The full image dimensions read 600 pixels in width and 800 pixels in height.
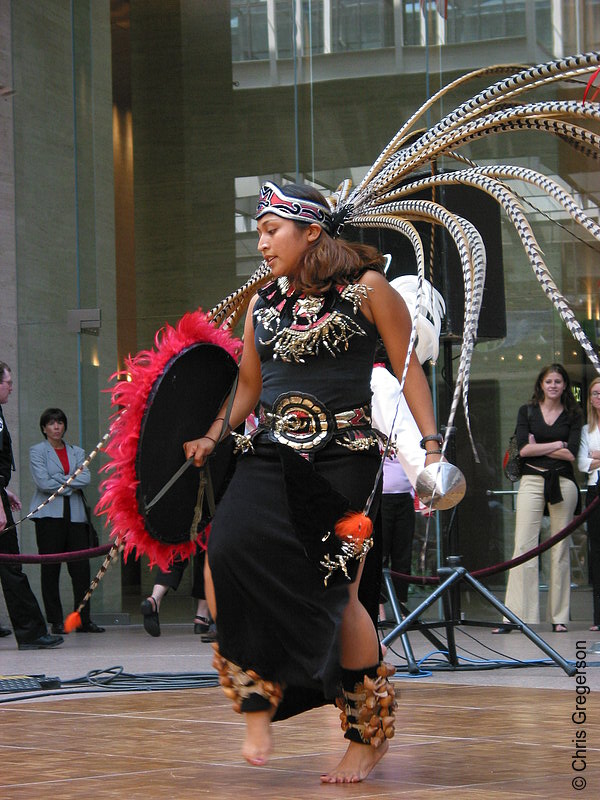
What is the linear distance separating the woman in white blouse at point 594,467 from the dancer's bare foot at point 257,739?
551cm

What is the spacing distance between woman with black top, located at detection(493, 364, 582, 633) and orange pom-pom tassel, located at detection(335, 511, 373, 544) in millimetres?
5525

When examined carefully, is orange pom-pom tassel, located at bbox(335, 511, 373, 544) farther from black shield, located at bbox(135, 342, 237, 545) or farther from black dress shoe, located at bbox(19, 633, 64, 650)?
black dress shoe, located at bbox(19, 633, 64, 650)

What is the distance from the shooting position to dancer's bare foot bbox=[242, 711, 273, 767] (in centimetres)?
336

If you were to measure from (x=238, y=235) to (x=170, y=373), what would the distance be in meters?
6.86

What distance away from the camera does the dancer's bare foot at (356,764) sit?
3.41 m

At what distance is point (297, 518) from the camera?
3.46 metres

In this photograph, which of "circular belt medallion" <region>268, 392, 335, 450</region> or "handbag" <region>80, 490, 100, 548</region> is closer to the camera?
"circular belt medallion" <region>268, 392, 335, 450</region>

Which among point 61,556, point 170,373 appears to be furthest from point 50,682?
point 170,373

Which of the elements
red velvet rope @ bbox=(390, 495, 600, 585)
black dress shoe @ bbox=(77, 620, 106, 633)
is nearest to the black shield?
red velvet rope @ bbox=(390, 495, 600, 585)

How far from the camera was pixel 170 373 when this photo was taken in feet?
12.6

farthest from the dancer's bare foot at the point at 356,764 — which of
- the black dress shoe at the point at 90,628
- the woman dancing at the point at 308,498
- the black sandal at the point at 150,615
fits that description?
the black dress shoe at the point at 90,628

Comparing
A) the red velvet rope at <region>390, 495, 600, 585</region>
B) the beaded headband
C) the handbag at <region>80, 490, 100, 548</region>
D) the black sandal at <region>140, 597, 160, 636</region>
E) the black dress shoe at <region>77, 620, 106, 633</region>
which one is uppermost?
the beaded headband

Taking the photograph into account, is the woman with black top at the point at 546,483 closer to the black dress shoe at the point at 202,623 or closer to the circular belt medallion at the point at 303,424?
the black dress shoe at the point at 202,623

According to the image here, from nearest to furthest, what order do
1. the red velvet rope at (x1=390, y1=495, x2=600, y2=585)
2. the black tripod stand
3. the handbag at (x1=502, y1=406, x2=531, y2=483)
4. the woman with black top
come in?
the black tripod stand, the red velvet rope at (x1=390, y1=495, x2=600, y2=585), the woman with black top, the handbag at (x1=502, y1=406, x2=531, y2=483)
